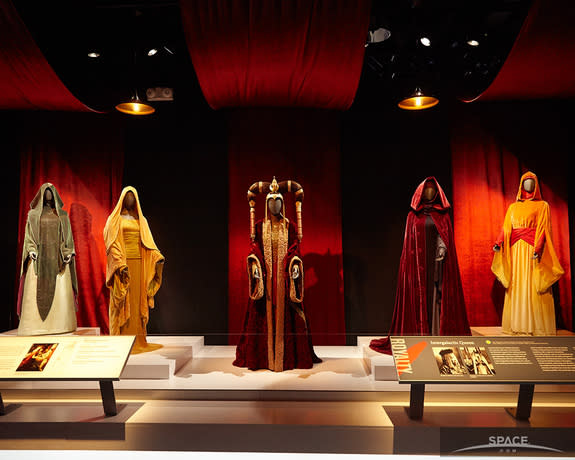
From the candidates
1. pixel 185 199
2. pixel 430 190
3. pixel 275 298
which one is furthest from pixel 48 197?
pixel 430 190

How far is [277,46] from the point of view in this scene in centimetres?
380

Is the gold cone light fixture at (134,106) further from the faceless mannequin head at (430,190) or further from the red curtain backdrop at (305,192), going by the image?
the faceless mannequin head at (430,190)

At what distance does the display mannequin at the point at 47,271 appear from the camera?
4.64 meters

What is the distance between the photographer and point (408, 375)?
2.69 meters

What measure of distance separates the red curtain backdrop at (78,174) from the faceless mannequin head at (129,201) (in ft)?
2.58

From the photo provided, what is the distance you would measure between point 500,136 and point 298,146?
2218 millimetres

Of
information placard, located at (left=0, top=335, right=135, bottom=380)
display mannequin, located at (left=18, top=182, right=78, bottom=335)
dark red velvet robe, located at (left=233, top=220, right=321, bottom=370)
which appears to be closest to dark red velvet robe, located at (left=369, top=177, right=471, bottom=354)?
dark red velvet robe, located at (left=233, top=220, right=321, bottom=370)

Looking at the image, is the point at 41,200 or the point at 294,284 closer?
the point at 294,284

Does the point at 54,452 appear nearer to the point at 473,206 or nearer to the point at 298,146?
the point at 298,146

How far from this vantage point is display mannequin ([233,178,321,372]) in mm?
4145

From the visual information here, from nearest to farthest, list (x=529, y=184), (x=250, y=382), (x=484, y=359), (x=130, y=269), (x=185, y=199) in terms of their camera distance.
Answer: (x=484, y=359)
(x=250, y=382)
(x=130, y=269)
(x=529, y=184)
(x=185, y=199)

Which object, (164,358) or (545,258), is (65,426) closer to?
(164,358)

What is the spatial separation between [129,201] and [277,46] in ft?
6.55

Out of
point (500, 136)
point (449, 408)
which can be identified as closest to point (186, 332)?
point (449, 408)
